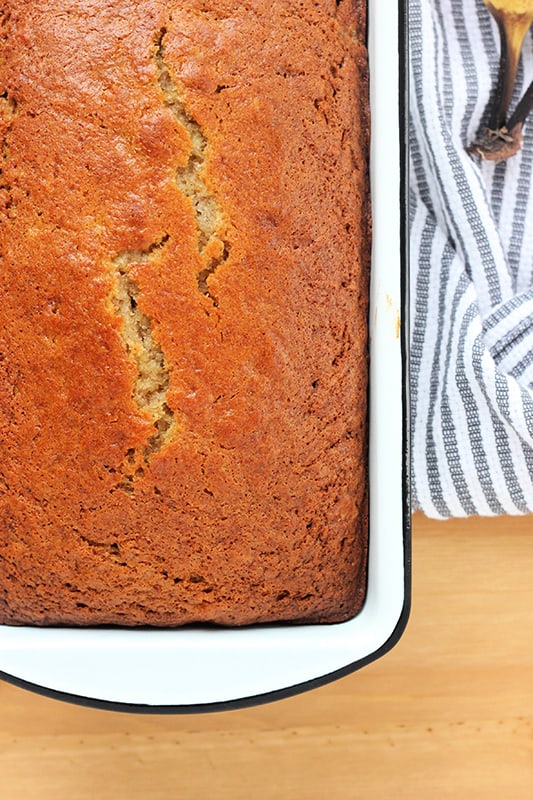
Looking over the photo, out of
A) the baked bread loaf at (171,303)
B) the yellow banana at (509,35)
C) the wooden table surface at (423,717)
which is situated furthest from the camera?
the wooden table surface at (423,717)

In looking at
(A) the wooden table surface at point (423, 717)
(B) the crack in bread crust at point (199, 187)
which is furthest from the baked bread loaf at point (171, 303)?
(A) the wooden table surface at point (423, 717)

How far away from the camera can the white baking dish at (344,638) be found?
3.22 ft

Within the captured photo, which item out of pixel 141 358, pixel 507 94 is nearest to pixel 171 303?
pixel 141 358

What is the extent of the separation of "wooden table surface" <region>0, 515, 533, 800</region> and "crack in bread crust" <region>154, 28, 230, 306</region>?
0.62m

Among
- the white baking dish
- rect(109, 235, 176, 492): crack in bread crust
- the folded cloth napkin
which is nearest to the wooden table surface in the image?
the folded cloth napkin

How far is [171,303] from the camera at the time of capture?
0.96 meters

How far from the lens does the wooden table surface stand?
4.35 feet

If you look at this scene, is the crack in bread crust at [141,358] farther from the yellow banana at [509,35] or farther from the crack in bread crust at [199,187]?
the yellow banana at [509,35]

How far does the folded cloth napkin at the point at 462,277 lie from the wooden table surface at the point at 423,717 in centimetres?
12

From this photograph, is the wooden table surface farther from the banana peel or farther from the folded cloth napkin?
the banana peel

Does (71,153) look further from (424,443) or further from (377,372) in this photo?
(424,443)

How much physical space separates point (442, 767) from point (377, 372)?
0.75 m

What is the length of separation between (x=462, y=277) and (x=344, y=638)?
24.0 inches

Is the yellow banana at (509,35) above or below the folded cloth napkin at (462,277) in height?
above
